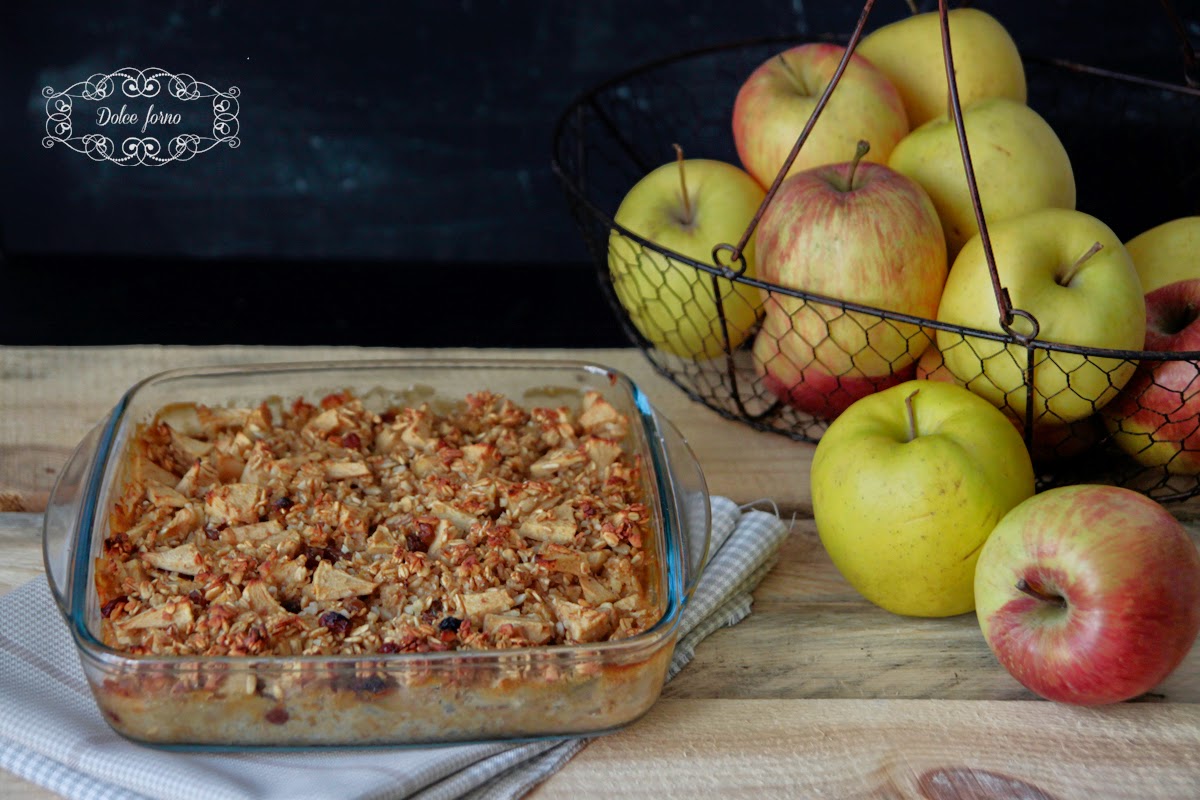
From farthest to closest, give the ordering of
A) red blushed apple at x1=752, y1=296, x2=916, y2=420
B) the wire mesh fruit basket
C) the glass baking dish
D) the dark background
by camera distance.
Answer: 1. the dark background
2. red blushed apple at x1=752, y1=296, x2=916, y2=420
3. the wire mesh fruit basket
4. the glass baking dish

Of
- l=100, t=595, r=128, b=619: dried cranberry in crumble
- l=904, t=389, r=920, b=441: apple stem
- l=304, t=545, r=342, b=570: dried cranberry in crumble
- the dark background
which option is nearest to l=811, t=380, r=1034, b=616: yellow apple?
l=904, t=389, r=920, b=441: apple stem

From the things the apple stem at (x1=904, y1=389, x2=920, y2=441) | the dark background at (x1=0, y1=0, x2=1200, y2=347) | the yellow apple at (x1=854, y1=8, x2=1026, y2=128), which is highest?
the yellow apple at (x1=854, y1=8, x2=1026, y2=128)

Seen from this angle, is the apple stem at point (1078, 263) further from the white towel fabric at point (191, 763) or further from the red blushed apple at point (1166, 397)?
the white towel fabric at point (191, 763)

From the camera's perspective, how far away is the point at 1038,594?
79 cm

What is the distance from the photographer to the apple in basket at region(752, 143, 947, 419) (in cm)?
98

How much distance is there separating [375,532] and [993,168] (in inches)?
23.5

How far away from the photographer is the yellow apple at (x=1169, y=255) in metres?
1.01

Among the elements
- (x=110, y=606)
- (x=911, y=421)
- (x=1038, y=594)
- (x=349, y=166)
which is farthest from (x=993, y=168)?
(x=349, y=166)

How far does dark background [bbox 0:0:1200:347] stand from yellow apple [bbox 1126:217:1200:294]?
659 mm

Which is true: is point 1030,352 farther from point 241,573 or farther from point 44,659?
point 44,659

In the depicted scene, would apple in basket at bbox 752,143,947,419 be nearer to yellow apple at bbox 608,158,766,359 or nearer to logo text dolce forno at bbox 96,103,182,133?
yellow apple at bbox 608,158,766,359

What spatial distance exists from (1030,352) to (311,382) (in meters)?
0.60

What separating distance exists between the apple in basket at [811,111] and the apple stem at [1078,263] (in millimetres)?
241

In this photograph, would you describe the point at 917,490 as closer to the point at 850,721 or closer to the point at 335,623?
the point at 850,721
